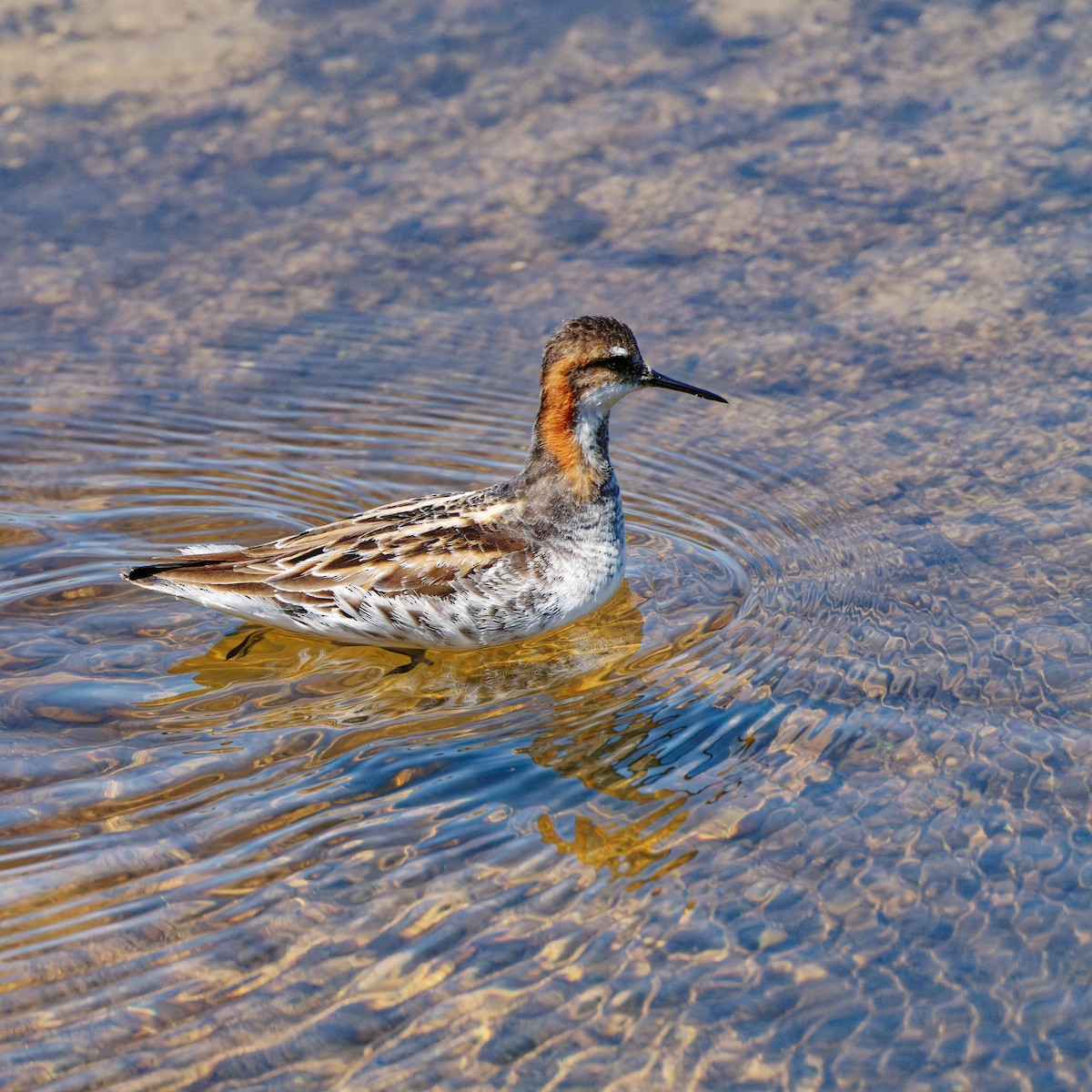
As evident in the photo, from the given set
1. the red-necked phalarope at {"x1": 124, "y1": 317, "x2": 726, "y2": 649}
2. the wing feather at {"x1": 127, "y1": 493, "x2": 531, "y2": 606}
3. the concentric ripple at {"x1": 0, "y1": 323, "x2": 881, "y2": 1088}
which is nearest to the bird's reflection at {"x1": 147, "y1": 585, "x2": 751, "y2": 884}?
the concentric ripple at {"x1": 0, "y1": 323, "x2": 881, "y2": 1088}

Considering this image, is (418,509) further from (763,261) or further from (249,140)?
(249,140)

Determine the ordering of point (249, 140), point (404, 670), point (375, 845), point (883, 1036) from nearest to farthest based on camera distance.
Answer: point (883, 1036)
point (375, 845)
point (404, 670)
point (249, 140)

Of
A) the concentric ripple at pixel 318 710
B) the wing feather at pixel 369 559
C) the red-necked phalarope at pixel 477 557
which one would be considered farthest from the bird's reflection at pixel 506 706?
the wing feather at pixel 369 559

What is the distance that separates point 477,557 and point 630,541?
4.35ft

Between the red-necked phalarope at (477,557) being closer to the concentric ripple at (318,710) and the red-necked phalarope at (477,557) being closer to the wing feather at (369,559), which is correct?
the wing feather at (369,559)

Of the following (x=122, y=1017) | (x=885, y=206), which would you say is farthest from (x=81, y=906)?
(x=885, y=206)

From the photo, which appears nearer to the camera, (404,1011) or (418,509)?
(404,1011)

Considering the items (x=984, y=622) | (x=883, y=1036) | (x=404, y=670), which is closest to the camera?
(x=883, y=1036)

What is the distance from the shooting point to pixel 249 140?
12.7 metres

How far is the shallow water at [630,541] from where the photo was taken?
213 inches

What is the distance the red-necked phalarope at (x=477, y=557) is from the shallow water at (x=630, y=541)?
0.30 metres

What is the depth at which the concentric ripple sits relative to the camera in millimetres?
5527

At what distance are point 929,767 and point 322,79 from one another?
369 inches

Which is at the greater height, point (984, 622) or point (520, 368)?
point (520, 368)
